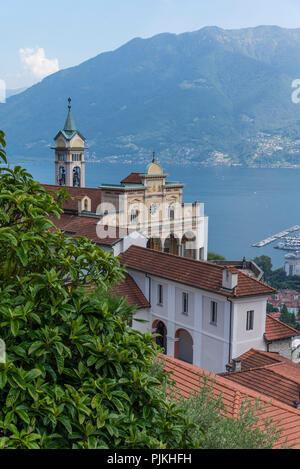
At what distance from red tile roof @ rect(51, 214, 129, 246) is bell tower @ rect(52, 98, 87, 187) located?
11.1m

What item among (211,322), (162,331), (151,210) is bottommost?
(162,331)

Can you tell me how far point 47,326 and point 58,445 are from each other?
3.75 feet

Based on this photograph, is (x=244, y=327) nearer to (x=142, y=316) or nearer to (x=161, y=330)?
(x=161, y=330)

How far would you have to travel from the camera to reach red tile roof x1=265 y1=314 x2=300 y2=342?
19422 mm

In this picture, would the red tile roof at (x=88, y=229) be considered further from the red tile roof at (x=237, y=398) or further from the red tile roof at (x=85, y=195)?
the red tile roof at (x=237, y=398)

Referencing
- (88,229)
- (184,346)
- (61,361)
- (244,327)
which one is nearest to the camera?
(61,361)

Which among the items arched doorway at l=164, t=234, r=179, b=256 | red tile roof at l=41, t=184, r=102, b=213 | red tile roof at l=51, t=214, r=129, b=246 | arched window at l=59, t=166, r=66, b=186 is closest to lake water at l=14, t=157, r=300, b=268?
arched window at l=59, t=166, r=66, b=186

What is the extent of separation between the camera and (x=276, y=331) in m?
19.8

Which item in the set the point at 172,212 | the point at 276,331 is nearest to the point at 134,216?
the point at 172,212

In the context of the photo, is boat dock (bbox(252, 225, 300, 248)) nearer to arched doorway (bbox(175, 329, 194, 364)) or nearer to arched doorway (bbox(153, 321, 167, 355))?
arched doorway (bbox(153, 321, 167, 355))

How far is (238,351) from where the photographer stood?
18734 mm

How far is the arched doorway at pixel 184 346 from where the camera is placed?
858 inches

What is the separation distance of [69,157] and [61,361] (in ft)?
140
